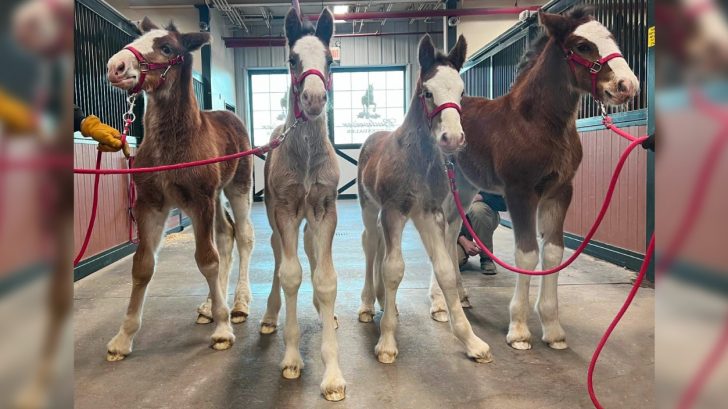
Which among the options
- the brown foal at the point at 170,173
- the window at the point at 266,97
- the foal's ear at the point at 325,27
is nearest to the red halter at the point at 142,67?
the brown foal at the point at 170,173

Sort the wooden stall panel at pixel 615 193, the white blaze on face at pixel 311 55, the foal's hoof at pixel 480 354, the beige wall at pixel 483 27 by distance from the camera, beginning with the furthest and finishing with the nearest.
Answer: the beige wall at pixel 483 27
the wooden stall panel at pixel 615 193
the foal's hoof at pixel 480 354
the white blaze on face at pixel 311 55

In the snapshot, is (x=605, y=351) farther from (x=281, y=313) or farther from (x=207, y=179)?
(x=207, y=179)

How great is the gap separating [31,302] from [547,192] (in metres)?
2.53

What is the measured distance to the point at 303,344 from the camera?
2594mm

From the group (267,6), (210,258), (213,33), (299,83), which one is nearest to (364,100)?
(267,6)

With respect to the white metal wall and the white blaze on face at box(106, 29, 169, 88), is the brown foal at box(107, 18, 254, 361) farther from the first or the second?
the white metal wall

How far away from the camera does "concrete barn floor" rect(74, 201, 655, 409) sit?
1989mm

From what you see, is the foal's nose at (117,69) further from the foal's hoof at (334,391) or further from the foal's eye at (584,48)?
the foal's eye at (584,48)

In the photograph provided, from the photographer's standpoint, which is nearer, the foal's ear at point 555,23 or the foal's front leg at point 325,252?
the foal's front leg at point 325,252

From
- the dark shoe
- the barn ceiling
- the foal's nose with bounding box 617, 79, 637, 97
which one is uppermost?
the barn ceiling

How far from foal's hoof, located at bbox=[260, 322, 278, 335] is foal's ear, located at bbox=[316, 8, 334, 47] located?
161 cm

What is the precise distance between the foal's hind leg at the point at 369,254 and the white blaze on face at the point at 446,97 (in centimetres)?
81

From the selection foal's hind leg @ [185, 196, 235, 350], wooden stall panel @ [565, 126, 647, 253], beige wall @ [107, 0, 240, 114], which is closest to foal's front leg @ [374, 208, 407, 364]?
foal's hind leg @ [185, 196, 235, 350]

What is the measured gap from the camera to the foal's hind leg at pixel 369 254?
9.48 ft
